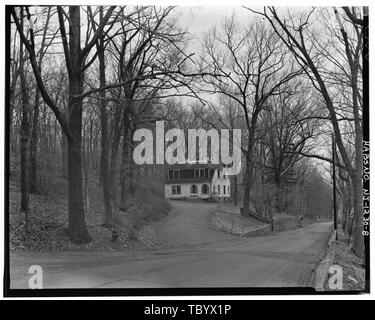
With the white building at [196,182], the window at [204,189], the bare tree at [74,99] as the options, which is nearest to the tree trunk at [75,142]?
the bare tree at [74,99]

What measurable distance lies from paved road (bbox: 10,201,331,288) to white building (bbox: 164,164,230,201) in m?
0.13

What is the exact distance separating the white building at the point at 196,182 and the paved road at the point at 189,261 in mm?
132

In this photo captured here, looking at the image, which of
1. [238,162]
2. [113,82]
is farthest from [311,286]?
[113,82]

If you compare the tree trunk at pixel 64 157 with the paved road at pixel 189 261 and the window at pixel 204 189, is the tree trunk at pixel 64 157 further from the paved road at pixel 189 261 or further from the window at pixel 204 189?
the window at pixel 204 189

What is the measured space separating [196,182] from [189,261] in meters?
0.91

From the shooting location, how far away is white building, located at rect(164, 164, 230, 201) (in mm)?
5512

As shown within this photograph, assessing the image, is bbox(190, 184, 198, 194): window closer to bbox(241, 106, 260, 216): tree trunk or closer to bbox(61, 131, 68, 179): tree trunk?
bbox(241, 106, 260, 216): tree trunk

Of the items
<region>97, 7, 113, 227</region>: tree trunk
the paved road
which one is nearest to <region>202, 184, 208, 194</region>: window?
the paved road

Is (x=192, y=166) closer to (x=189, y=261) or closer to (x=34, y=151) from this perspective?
(x=189, y=261)

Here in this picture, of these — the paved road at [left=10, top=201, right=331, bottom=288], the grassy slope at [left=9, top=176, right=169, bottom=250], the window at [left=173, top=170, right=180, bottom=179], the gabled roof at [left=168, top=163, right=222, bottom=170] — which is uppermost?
the gabled roof at [left=168, top=163, right=222, bottom=170]

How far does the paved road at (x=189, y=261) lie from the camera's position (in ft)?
16.3

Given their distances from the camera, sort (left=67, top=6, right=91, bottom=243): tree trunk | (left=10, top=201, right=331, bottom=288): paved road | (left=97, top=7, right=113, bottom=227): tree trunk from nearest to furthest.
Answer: (left=10, top=201, right=331, bottom=288): paved road < (left=67, top=6, right=91, bottom=243): tree trunk < (left=97, top=7, right=113, bottom=227): tree trunk

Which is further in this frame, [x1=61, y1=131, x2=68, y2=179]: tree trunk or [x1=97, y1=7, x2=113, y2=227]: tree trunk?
[x1=97, y1=7, x2=113, y2=227]: tree trunk

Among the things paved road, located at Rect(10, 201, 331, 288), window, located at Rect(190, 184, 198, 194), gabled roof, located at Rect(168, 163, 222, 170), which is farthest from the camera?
window, located at Rect(190, 184, 198, 194)
